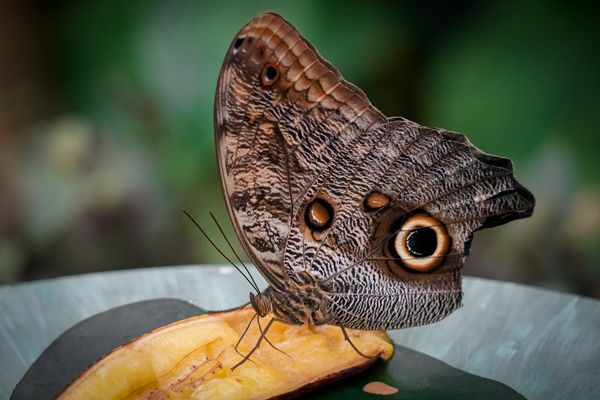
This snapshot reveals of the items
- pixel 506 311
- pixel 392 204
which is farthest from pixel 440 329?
pixel 392 204

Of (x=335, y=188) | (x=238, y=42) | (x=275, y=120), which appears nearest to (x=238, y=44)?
(x=238, y=42)

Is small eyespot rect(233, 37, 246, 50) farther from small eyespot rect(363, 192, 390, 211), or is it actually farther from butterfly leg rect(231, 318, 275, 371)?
butterfly leg rect(231, 318, 275, 371)

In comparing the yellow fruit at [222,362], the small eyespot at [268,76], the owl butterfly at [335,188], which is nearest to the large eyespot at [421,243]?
the owl butterfly at [335,188]

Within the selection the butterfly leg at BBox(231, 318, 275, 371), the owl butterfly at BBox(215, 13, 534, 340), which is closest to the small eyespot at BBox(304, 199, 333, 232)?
the owl butterfly at BBox(215, 13, 534, 340)

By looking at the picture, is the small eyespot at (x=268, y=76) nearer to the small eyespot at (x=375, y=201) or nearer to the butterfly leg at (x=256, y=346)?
Result: the small eyespot at (x=375, y=201)

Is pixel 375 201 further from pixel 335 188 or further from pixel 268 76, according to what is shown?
pixel 268 76

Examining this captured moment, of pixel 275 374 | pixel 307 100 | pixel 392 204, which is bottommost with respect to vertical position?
pixel 275 374

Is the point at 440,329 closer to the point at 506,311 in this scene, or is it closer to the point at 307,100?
the point at 506,311
